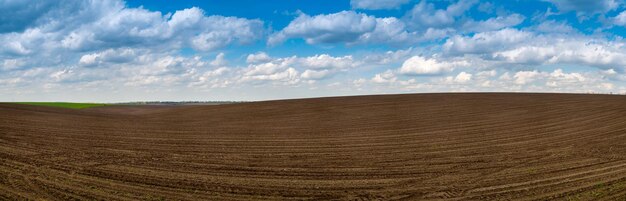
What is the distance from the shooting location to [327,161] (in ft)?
43.9

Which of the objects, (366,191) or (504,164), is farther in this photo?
(504,164)

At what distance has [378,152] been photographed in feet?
48.9

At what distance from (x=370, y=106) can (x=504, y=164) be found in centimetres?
2251

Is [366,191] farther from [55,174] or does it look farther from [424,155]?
[55,174]

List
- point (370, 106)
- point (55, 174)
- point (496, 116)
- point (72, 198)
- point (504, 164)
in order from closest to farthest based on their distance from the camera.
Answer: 1. point (72, 198)
2. point (55, 174)
3. point (504, 164)
4. point (496, 116)
5. point (370, 106)

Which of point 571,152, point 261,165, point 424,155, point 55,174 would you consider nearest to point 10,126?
point 55,174

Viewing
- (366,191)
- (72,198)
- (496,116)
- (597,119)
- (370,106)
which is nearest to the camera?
(72,198)

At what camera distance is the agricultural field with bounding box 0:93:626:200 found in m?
9.69

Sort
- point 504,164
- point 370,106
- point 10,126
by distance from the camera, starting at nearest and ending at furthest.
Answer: point 504,164 < point 10,126 < point 370,106

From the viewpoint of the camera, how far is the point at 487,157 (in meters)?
13.7

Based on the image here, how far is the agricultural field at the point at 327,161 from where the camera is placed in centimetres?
969

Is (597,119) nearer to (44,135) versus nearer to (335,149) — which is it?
(335,149)

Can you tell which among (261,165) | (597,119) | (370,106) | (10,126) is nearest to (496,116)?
(597,119)

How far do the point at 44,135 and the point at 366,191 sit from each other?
1397cm
